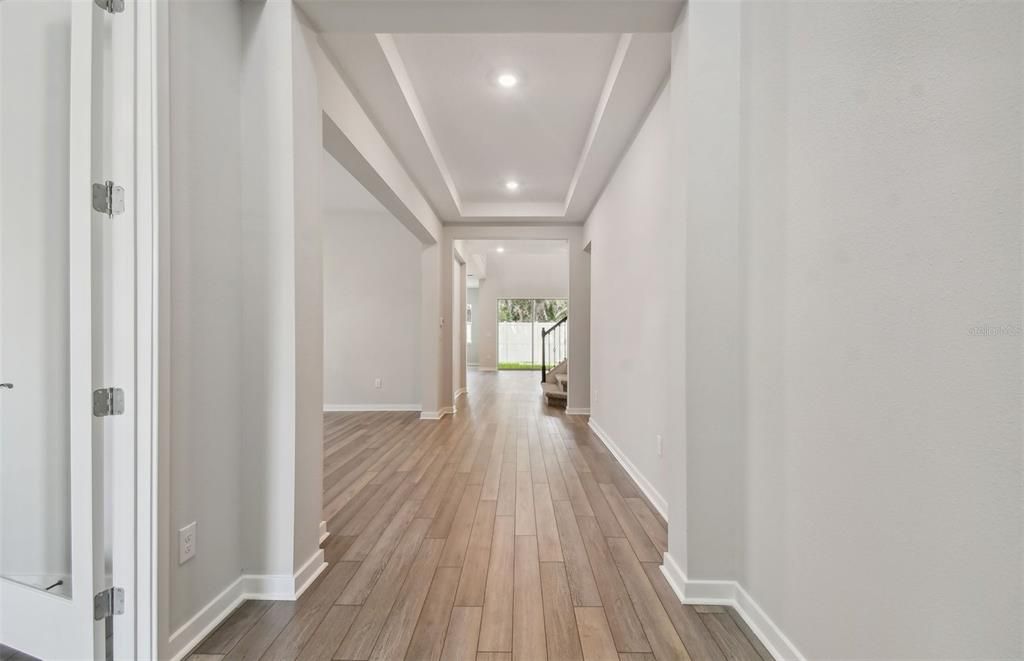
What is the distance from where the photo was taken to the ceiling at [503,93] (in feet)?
7.20

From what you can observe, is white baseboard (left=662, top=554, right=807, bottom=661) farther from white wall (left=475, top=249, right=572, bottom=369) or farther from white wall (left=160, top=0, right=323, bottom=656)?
white wall (left=475, top=249, right=572, bottom=369)

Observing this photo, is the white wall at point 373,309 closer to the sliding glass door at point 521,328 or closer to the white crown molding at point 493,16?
the white crown molding at point 493,16

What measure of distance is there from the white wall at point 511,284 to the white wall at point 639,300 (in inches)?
286

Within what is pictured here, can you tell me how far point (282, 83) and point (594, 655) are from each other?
2414mm

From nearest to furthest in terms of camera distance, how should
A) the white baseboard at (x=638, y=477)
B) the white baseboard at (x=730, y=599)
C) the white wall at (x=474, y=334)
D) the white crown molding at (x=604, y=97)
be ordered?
1. the white baseboard at (x=730, y=599)
2. the white crown molding at (x=604, y=97)
3. the white baseboard at (x=638, y=477)
4. the white wall at (x=474, y=334)

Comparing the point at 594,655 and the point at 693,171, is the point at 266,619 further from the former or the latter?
the point at 693,171

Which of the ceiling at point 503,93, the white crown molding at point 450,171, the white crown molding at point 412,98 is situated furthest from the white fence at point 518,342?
the white crown molding at point 412,98

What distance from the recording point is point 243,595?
170cm

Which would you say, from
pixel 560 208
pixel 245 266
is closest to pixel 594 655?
pixel 245 266

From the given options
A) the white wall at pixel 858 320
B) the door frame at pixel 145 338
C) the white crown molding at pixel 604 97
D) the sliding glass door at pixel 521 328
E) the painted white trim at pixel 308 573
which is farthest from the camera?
the sliding glass door at pixel 521 328

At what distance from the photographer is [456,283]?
6.92 m
